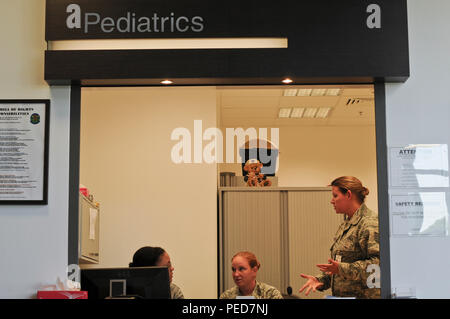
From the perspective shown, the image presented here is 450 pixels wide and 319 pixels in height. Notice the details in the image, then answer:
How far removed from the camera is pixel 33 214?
174 inches

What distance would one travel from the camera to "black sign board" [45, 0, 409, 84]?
440cm

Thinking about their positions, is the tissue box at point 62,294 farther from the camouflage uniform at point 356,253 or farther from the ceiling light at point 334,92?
the ceiling light at point 334,92

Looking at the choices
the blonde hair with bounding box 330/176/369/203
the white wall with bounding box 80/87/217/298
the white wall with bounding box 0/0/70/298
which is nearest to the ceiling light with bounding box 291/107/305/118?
the white wall with bounding box 80/87/217/298

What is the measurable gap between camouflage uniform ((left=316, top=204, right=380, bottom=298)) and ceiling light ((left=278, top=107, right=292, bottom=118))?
2.27 metres

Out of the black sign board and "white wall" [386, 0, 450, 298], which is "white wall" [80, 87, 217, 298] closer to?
the black sign board

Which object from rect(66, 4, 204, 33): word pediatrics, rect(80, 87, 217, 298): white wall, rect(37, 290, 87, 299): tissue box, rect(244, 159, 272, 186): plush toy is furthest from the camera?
rect(244, 159, 272, 186): plush toy

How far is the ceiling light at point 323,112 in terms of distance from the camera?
7814 mm

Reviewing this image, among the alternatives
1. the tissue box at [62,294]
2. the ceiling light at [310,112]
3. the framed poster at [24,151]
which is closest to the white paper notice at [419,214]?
the tissue box at [62,294]

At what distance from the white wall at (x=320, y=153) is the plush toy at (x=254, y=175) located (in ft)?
1.44

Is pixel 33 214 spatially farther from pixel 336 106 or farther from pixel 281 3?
pixel 336 106

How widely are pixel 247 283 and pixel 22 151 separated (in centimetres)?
225

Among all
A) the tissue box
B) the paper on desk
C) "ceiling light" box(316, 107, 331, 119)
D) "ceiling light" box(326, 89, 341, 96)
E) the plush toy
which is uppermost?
"ceiling light" box(316, 107, 331, 119)

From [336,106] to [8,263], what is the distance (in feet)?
13.5

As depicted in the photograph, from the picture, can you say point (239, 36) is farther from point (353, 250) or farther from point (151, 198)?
point (151, 198)
